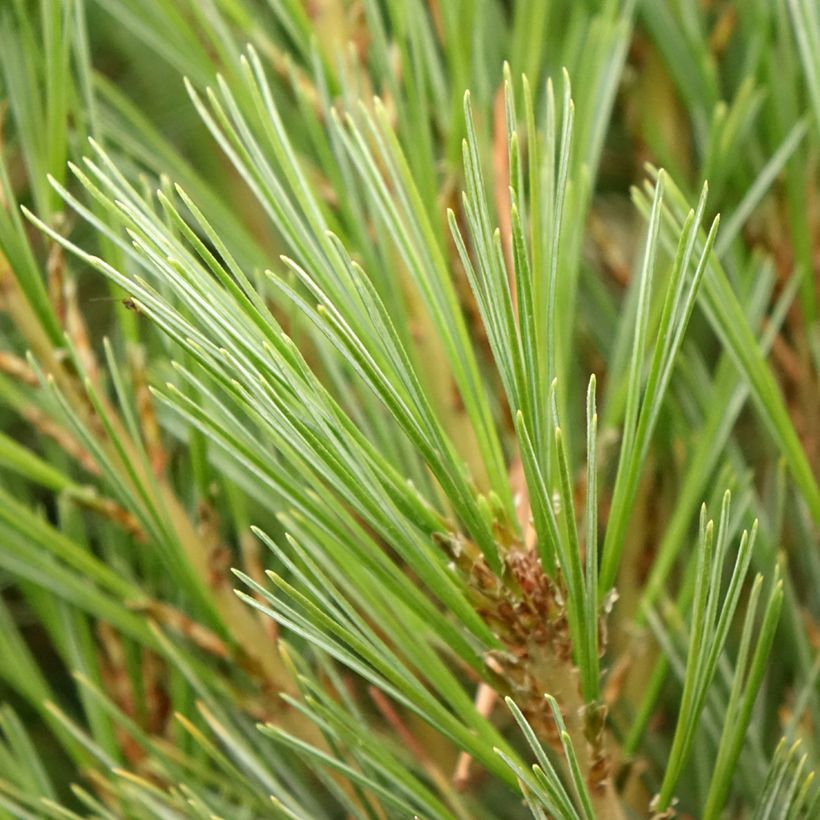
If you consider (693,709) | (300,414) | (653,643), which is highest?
(300,414)

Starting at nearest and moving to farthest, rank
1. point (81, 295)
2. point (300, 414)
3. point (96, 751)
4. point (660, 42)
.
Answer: point (300, 414), point (96, 751), point (660, 42), point (81, 295)

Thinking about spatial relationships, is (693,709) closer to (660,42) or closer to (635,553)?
(635,553)

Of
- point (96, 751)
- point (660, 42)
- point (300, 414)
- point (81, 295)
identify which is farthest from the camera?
point (81, 295)

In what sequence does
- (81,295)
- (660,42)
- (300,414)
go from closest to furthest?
1. (300,414)
2. (660,42)
3. (81,295)

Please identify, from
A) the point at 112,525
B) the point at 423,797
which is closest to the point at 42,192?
the point at 112,525

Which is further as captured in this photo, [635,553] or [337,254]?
[635,553]

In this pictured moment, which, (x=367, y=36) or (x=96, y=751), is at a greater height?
(x=367, y=36)

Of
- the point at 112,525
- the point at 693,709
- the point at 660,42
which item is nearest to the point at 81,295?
the point at 112,525

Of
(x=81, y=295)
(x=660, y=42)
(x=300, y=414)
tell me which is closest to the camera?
(x=300, y=414)

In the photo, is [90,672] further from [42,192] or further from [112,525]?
[42,192]
